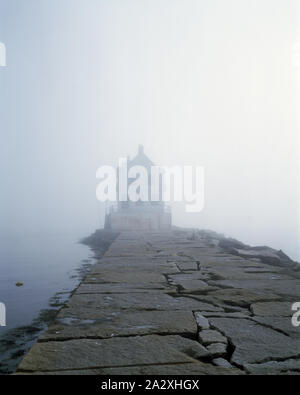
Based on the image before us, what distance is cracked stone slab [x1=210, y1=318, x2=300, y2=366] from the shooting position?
70.7 inches

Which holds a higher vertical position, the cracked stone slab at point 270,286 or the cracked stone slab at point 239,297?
the cracked stone slab at point 239,297

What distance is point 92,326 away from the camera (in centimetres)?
226

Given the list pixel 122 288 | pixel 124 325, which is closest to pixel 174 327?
pixel 124 325

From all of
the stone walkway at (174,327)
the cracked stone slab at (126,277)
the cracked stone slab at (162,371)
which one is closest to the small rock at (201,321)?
the stone walkway at (174,327)

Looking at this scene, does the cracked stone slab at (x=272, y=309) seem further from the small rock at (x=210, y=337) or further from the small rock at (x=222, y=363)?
the small rock at (x=222, y=363)

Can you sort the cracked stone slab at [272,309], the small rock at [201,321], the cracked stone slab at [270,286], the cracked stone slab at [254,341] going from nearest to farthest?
the cracked stone slab at [254,341] → the small rock at [201,321] → the cracked stone slab at [272,309] → the cracked stone slab at [270,286]

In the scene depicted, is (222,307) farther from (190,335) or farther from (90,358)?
(90,358)

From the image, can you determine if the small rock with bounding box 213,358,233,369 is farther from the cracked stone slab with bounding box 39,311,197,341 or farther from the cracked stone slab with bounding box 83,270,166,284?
the cracked stone slab with bounding box 83,270,166,284

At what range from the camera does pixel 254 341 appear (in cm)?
199

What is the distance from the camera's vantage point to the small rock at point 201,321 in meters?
2.24

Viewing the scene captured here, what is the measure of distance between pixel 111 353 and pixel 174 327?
55 cm

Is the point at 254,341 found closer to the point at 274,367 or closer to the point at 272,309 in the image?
the point at 274,367
